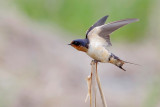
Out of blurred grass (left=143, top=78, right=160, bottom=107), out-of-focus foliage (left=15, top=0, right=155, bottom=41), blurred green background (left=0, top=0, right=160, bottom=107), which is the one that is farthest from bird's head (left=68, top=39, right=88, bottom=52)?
out-of-focus foliage (left=15, top=0, right=155, bottom=41)

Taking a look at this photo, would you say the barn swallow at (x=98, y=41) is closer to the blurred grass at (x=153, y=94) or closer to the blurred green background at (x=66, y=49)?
the blurred grass at (x=153, y=94)

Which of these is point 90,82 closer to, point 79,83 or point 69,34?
point 79,83

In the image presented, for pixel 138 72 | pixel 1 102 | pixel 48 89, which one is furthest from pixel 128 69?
pixel 1 102

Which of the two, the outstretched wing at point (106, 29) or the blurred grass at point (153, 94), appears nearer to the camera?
the outstretched wing at point (106, 29)

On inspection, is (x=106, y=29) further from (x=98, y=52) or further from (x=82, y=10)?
(x=82, y=10)

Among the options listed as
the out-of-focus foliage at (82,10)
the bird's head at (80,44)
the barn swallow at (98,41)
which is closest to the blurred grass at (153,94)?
the barn swallow at (98,41)

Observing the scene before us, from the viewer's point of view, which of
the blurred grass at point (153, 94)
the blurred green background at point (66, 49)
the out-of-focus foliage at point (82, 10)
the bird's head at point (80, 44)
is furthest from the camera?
the out-of-focus foliage at point (82, 10)

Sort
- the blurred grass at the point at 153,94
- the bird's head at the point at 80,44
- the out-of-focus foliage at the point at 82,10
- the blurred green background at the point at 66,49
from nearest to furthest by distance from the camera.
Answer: the bird's head at the point at 80,44 < the blurred grass at the point at 153,94 < the blurred green background at the point at 66,49 < the out-of-focus foliage at the point at 82,10

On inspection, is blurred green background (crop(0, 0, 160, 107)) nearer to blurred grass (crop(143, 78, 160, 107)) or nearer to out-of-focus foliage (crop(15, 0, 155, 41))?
out-of-focus foliage (crop(15, 0, 155, 41))
